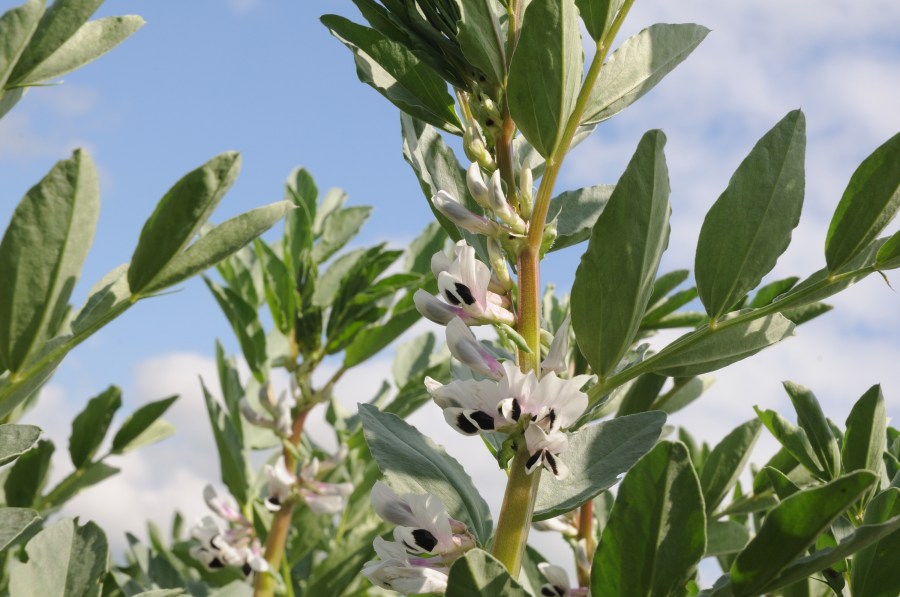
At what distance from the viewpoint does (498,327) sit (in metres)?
1.11

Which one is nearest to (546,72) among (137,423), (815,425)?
(815,425)

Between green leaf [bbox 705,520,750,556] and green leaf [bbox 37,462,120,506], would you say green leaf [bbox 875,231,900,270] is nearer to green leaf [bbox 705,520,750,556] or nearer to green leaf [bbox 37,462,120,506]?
green leaf [bbox 705,520,750,556]

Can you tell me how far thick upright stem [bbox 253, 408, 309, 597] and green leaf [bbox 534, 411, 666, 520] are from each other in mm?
1443

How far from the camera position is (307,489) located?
2656 millimetres

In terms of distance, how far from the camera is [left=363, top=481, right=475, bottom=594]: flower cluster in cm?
→ 107

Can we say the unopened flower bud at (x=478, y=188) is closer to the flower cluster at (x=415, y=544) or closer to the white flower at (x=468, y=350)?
the white flower at (x=468, y=350)

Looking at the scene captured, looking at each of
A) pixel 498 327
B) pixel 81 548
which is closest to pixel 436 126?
pixel 498 327

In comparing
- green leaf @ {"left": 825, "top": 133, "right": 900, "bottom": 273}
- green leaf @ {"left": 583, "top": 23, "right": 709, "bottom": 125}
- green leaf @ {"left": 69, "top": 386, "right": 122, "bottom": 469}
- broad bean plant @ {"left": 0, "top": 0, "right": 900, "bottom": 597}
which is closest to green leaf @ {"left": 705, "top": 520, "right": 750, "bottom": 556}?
broad bean plant @ {"left": 0, "top": 0, "right": 900, "bottom": 597}

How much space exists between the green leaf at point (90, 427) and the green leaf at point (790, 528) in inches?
60.0

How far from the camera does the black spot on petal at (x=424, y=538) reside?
3.61 ft

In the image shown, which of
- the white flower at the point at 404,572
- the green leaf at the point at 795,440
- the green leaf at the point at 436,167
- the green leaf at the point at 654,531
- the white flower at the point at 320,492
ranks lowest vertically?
the white flower at the point at 320,492

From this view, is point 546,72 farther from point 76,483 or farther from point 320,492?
point 320,492

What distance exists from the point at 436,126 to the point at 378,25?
0.53 ft

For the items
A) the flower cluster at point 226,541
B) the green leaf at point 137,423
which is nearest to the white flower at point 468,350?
the green leaf at point 137,423
